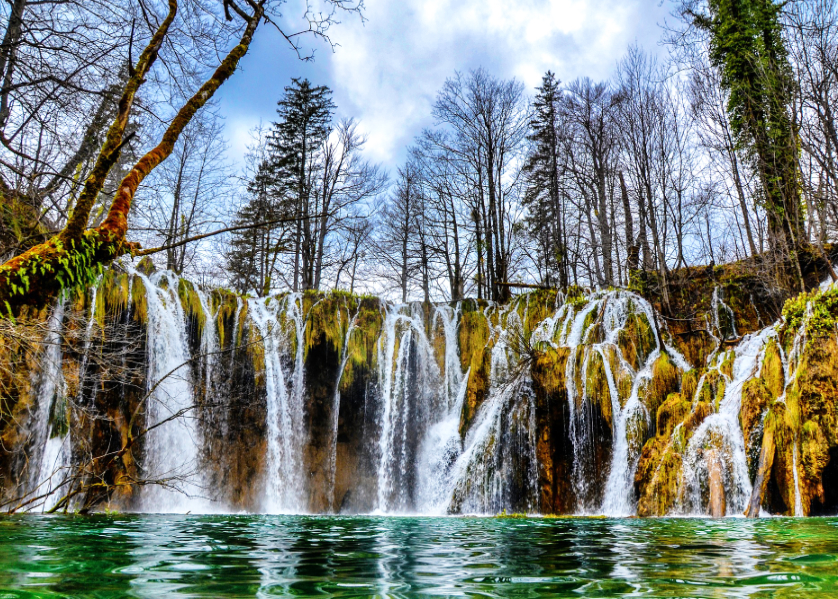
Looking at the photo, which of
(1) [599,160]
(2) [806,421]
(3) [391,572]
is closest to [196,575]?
(3) [391,572]

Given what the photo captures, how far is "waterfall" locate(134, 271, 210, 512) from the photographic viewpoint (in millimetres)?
12070

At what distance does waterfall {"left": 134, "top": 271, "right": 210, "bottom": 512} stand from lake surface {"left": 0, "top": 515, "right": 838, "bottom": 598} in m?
9.41

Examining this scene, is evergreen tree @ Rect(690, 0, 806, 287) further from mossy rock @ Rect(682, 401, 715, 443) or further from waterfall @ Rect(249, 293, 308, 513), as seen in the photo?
waterfall @ Rect(249, 293, 308, 513)

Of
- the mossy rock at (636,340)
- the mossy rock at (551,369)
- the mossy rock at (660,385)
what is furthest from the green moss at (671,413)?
the mossy rock at (551,369)

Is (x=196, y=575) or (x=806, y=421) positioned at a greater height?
(x=806, y=421)

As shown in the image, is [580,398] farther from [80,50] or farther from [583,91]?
[583,91]

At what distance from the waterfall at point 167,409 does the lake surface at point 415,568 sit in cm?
941

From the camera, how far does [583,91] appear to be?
1858cm

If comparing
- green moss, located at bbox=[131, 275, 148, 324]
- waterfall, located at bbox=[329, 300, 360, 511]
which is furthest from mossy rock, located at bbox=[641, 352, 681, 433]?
green moss, located at bbox=[131, 275, 148, 324]

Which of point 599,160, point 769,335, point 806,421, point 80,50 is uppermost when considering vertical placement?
point 599,160

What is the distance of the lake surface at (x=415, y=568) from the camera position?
5.53ft

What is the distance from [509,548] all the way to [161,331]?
12.1 meters

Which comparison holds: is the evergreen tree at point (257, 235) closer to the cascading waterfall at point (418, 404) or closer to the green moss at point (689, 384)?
the cascading waterfall at point (418, 404)

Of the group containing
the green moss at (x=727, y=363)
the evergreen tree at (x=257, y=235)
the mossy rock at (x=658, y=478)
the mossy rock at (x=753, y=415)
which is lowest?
the mossy rock at (x=658, y=478)
